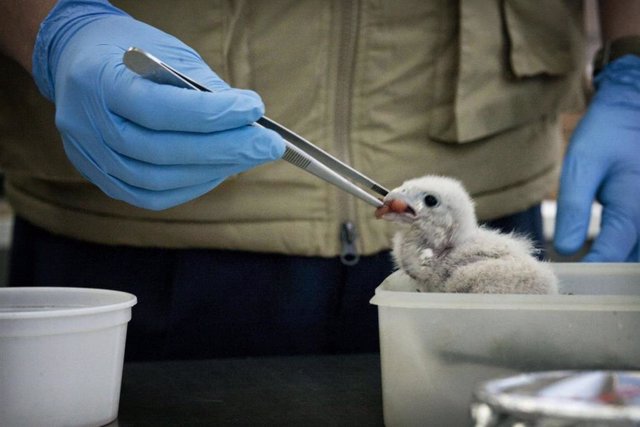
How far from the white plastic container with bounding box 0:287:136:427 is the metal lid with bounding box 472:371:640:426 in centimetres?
41

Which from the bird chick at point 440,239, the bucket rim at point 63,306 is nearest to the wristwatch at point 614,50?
the bird chick at point 440,239

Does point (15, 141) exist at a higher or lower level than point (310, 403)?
higher

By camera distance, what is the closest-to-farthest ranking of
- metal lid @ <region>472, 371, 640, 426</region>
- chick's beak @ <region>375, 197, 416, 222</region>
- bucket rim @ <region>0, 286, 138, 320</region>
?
metal lid @ <region>472, 371, 640, 426</region>
bucket rim @ <region>0, 286, 138, 320</region>
chick's beak @ <region>375, 197, 416, 222</region>

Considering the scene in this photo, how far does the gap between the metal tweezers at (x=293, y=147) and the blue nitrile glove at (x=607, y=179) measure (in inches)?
17.0

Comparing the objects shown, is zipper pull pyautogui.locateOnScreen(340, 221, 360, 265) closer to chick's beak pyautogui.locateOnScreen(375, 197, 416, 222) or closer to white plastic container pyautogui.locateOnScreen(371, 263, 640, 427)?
chick's beak pyautogui.locateOnScreen(375, 197, 416, 222)

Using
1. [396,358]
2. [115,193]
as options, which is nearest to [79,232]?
[115,193]

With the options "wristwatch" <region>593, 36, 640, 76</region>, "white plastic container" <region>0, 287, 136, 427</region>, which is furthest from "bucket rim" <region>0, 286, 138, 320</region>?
"wristwatch" <region>593, 36, 640, 76</region>

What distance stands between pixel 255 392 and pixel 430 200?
0.30 metres

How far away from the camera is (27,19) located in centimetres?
117

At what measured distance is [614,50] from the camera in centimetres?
144

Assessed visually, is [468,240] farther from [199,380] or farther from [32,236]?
[32,236]

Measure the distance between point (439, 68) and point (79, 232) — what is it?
0.62 meters

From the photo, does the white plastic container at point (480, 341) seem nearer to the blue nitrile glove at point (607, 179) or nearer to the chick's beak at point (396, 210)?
the chick's beak at point (396, 210)

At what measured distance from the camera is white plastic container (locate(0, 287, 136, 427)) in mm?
754
